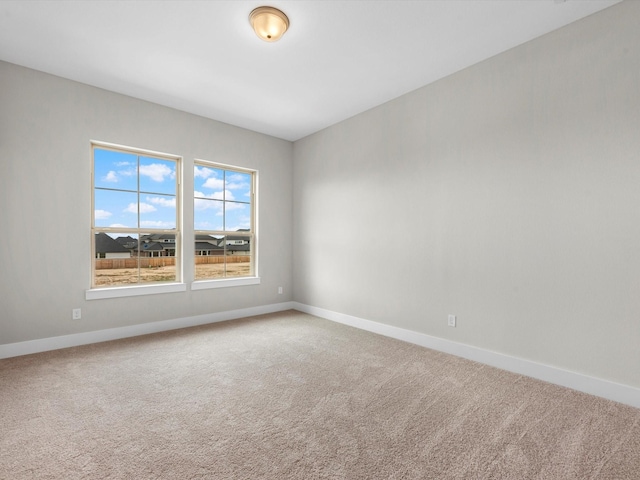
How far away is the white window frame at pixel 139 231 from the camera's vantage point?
3686 mm

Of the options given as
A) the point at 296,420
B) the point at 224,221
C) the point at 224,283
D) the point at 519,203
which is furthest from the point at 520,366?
the point at 224,221

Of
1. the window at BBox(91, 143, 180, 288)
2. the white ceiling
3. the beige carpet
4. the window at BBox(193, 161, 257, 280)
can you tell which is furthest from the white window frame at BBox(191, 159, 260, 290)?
the beige carpet

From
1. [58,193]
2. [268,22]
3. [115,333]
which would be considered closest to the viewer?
[268,22]

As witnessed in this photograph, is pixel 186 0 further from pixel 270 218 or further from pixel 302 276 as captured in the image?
pixel 302 276

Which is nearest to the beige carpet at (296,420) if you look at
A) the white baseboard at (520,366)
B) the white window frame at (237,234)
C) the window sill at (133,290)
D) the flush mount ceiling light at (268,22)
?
the white baseboard at (520,366)

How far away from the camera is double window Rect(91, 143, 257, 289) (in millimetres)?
3824

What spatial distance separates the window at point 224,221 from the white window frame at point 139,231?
226 mm

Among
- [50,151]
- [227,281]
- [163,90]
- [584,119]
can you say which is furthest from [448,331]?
[50,151]

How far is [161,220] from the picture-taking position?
4219 millimetres

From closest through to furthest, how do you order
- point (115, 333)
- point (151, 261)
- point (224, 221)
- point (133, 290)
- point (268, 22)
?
point (268, 22) → point (115, 333) → point (133, 290) → point (151, 261) → point (224, 221)

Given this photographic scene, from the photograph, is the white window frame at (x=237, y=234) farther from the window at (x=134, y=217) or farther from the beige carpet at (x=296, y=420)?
the beige carpet at (x=296, y=420)

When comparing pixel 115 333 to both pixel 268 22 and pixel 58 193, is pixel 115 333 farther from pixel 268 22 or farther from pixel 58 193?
pixel 268 22

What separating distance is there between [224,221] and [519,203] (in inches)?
150

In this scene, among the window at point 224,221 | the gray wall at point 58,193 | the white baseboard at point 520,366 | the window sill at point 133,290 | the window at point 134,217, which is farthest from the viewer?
the window at point 224,221
